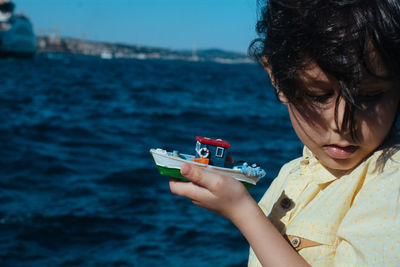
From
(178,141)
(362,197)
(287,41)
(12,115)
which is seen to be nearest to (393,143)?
(362,197)

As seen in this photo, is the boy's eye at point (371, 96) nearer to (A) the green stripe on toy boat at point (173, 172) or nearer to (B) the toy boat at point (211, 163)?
(B) the toy boat at point (211, 163)

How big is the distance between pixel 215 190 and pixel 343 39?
1.42ft

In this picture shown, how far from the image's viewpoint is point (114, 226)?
191 inches

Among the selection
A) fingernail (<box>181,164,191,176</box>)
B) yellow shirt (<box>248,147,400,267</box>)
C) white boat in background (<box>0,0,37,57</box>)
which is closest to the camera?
yellow shirt (<box>248,147,400,267</box>)

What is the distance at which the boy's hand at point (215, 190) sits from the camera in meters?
1.03

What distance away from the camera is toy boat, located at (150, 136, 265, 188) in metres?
1.06

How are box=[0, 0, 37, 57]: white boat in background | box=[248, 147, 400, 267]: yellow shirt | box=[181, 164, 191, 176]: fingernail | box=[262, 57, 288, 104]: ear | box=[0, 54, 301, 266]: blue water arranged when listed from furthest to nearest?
box=[0, 0, 37, 57]: white boat in background, box=[0, 54, 301, 266]: blue water, box=[262, 57, 288, 104]: ear, box=[181, 164, 191, 176]: fingernail, box=[248, 147, 400, 267]: yellow shirt

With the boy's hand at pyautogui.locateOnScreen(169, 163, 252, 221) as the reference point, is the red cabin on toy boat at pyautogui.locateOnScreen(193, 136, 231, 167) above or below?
above

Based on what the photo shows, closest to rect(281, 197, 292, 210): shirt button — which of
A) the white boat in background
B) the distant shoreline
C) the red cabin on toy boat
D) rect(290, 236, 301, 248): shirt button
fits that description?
rect(290, 236, 301, 248): shirt button

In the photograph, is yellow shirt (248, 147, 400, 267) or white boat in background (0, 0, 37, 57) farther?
white boat in background (0, 0, 37, 57)

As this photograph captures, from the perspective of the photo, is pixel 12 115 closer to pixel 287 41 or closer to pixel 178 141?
pixel 178 141

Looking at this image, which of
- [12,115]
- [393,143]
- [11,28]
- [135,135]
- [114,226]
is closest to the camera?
[393,143]

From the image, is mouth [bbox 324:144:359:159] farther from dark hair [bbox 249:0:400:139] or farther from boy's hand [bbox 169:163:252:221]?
boy's hand [bbox 169:163:252:221]

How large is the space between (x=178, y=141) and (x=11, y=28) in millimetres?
48010
